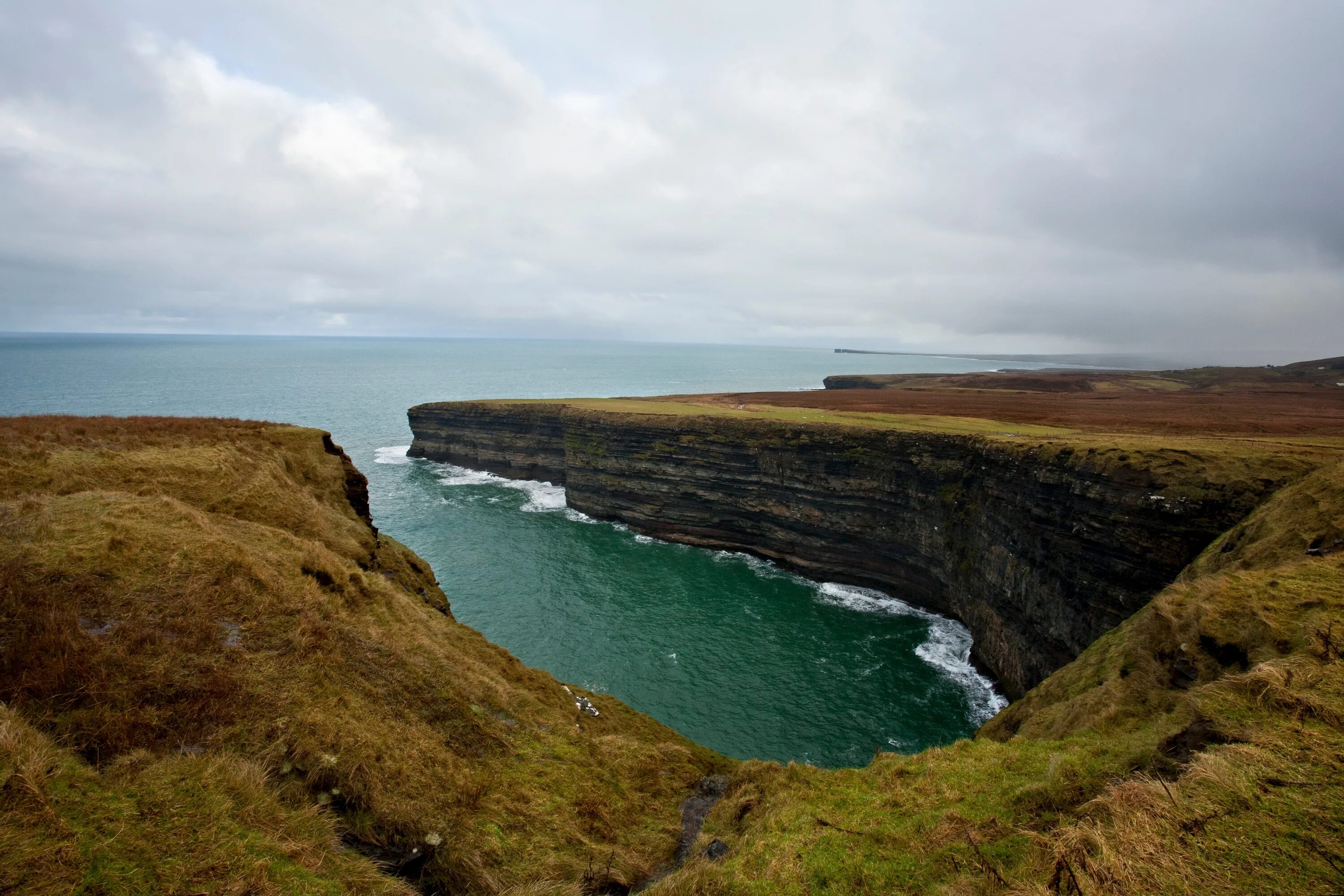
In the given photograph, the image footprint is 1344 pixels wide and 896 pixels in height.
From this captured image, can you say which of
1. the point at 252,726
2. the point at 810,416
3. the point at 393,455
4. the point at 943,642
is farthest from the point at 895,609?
the point at 393,455

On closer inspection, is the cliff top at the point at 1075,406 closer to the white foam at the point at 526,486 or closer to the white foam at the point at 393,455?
the white foam at the point at 526,486

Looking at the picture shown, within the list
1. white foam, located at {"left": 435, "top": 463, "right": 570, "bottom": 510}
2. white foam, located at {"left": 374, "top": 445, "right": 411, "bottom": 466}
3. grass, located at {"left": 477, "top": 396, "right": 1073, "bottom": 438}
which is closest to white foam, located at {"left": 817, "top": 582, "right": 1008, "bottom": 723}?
grass, located at {"left": 477, "top": 396, "right": 1073, "bottom": 438}

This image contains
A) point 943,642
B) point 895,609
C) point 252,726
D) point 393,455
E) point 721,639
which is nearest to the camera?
point 252,726

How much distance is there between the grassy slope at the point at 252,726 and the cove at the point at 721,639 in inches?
380

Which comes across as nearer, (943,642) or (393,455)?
(943,642)

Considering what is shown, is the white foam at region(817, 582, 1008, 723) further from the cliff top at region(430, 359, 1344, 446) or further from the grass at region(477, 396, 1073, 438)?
the cliff top at region(430, 359, 1344, 446)

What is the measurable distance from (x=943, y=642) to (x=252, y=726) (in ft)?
113

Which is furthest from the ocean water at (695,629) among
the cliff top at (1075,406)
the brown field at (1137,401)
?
the brown field at (1137,401)

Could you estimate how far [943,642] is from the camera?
33562mm

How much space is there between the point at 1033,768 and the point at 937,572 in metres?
28.5

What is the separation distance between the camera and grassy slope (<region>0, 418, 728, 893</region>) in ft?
21.7

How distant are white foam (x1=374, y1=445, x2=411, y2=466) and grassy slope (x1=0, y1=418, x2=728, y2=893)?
61.6 m

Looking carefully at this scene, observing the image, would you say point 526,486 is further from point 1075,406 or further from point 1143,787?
point 1143,787

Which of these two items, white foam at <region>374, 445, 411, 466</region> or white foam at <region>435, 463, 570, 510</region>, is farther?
white foam at <region>374, 445, 411, 466</region>
